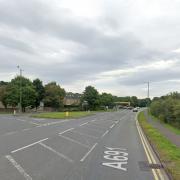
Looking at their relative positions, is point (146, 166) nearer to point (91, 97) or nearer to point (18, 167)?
point (18, 167)

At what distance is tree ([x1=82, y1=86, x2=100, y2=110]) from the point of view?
13962cm

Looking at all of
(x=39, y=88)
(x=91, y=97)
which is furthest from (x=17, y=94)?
(x=91, y=97)

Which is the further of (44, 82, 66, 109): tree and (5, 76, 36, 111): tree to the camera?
(44, 82, 66, 109): tree

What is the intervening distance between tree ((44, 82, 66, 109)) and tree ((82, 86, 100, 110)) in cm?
1783

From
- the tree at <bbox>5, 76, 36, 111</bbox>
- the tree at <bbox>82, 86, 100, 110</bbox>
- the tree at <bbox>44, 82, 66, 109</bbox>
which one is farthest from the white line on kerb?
the tree at <bbox>82, 86, 100, 110</bbox>

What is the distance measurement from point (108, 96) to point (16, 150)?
170 m

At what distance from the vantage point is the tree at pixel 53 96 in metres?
120

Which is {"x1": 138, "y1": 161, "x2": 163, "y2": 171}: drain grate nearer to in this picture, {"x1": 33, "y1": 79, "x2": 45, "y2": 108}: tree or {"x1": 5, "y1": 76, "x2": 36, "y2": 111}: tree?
{"x1": 5, "y1": 76, "x2": 36, "y2": 111}: tree

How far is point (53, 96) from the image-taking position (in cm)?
11981

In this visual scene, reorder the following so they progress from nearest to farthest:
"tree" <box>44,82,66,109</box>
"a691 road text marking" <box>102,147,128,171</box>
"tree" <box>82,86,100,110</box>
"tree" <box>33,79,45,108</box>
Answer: "a691 road text marking" <box>102,147,128,171</box>
"tree" <box>44,82,66,109</box>
"tree" <box>33,79,45,108</box>
"tree" <box>82,86,100,110</box>

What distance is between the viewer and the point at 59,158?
13.2 meters

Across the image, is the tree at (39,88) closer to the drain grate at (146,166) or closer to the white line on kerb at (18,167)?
the white line on kerb at (18,167)

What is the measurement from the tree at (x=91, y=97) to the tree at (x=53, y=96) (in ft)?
58.5

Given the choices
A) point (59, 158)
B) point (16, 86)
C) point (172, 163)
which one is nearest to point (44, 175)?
point (59, 158)
